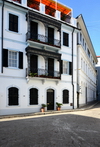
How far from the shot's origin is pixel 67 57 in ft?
70.2

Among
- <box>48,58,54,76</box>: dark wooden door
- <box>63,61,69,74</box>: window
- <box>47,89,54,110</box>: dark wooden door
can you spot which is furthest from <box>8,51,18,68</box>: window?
<box>63,61,69,74</box>: window

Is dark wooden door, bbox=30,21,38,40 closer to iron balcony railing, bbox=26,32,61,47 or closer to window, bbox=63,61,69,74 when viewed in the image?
iron balcony railing, bbox=26,32,61,47

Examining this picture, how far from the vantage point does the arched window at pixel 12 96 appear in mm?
15859

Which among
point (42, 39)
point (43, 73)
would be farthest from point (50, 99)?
point (42, 39)

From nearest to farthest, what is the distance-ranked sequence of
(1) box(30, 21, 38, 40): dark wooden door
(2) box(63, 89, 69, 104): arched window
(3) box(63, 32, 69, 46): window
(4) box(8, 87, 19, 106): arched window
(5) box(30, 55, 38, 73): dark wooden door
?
(4) box(8, 87, 19, 106): arched window → (5) box(30, 55, 38, 73): dark wooden door → (1) box(30, 21, 38, 40): dark wooden door → (2) box(63, 89, 69, 104): arched window → (3) box(63, 32, 69, 46): window

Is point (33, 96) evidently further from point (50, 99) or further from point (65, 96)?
point (65, 96)

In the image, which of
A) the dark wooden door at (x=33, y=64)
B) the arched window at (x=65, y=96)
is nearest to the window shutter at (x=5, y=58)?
the dark wooden door at (x=33, y=64)

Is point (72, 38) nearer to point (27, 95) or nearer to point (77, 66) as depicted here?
point (77, 66)

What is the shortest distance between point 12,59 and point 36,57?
114 inches

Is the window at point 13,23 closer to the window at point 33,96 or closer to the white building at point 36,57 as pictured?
the white building at point 36,57

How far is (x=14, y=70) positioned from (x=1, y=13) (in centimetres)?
524

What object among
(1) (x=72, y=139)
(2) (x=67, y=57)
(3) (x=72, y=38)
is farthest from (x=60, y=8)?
(1) (x=72, y=139)

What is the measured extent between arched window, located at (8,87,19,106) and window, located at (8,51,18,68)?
2.22m

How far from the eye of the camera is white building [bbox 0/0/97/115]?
1603 cm
